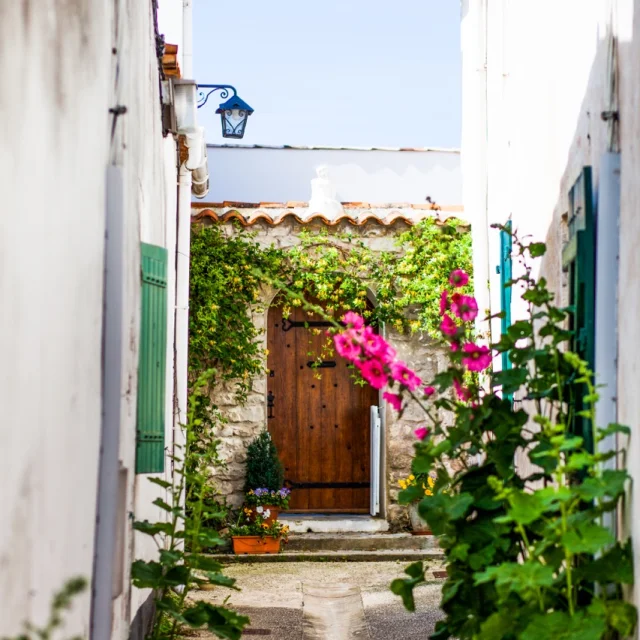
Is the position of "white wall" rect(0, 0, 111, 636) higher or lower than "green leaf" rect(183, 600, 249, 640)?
higher

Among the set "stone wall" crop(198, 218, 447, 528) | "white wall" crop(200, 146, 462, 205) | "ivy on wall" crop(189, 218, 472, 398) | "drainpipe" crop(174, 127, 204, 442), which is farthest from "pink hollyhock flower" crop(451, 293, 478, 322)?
"white wall" crop(200, 146, 462, 205)

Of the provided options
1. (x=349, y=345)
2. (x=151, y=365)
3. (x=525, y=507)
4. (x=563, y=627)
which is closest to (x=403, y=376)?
(x=349, y=345)

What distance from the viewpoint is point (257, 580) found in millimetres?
7629

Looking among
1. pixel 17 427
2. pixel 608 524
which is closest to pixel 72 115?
pixel 17 427

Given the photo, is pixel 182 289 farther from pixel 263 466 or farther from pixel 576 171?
pixel 576 171

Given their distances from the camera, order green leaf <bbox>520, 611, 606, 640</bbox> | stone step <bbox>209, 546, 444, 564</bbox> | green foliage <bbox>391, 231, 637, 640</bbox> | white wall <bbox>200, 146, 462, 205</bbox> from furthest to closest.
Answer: white wall <bbox>200, 146, 462, 205</bbox> → stone step <bbox>209, 546, 444, 564</bbox> → green foliage <bbox>391, 231, 637, 640</bbox> → green leaf <bbox>520, 611, 606, 640</bbox>

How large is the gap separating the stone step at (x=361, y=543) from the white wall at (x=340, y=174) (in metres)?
3.70

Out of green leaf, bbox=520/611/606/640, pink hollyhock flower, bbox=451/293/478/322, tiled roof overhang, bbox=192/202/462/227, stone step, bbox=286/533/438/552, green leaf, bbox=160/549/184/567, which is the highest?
tiled roof overhang, bbox=192/202/462/227

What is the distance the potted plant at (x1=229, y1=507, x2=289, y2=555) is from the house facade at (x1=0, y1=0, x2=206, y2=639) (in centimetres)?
345

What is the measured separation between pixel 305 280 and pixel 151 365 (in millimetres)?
4646

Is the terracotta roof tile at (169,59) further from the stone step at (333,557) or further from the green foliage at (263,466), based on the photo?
the stone step at (333,557)

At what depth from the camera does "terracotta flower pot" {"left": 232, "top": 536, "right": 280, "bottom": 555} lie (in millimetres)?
8586

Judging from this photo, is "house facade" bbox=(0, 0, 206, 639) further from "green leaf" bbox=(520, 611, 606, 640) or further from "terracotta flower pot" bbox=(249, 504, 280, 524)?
"terracotta flower pot" bbox=(249, 504, 280, 524)

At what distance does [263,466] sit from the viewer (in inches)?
355
